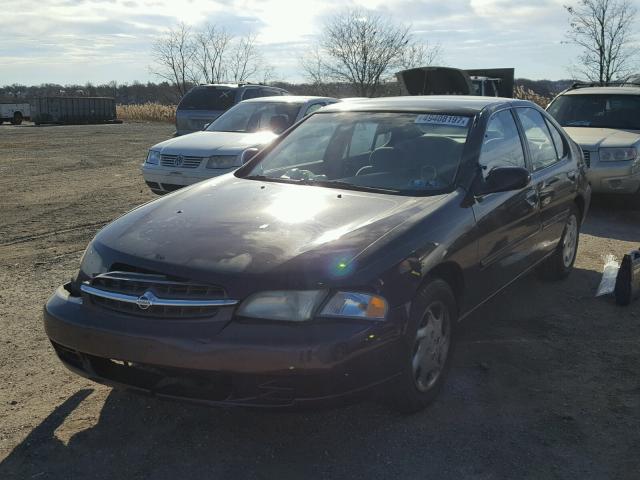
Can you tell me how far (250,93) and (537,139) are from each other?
958 centimetres

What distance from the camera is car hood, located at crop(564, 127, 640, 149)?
28.0 ft

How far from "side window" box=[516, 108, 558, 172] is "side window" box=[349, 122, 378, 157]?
3.92 feet

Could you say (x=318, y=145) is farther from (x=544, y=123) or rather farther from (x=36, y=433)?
(x=36, y=433)

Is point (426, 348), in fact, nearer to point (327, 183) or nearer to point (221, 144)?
point (327, 183)

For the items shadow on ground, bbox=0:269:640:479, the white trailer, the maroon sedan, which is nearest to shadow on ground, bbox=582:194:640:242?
the maroon sedan

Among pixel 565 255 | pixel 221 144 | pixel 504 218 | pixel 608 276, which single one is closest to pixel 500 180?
pixel 504 218

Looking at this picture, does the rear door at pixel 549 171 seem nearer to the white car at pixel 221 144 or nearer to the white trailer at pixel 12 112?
the white car at pixel 221 144

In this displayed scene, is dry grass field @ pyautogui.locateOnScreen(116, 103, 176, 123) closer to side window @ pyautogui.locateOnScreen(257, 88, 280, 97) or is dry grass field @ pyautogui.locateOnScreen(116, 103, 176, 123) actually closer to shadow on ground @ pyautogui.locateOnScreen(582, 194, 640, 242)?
side window @ pyautogui.locateOnScreen(257, 88, 280, 97)

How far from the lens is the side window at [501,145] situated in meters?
4.05

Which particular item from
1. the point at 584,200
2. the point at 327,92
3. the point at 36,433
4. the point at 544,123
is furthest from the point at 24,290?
the point at 327,92

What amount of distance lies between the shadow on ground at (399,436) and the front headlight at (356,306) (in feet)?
2.23

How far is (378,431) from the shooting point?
315cm

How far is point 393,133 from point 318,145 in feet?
1.91

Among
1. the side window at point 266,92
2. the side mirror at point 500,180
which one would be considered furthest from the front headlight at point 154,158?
the side mirror at point 500,180
